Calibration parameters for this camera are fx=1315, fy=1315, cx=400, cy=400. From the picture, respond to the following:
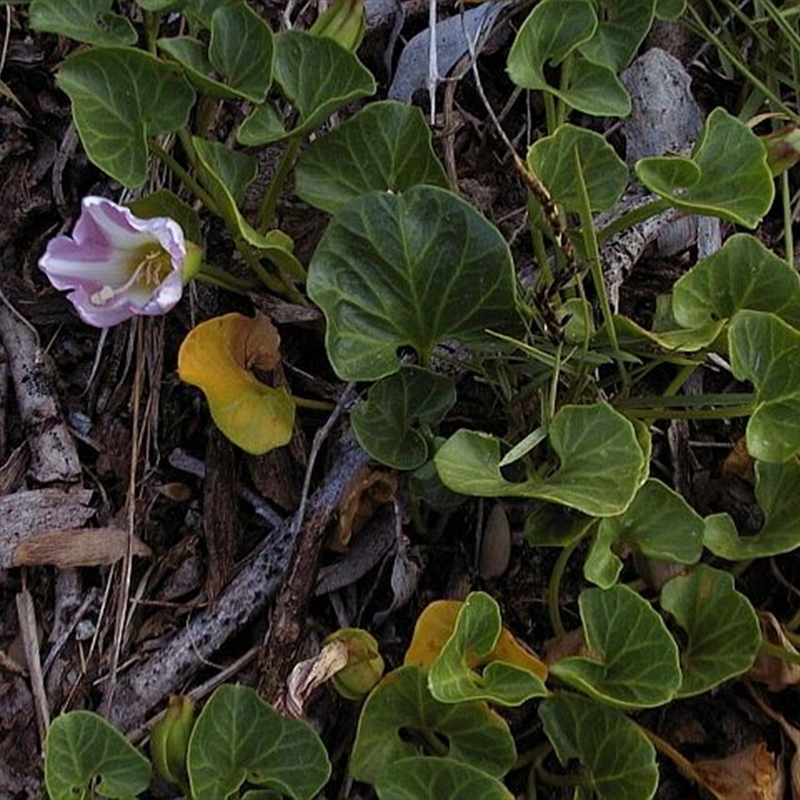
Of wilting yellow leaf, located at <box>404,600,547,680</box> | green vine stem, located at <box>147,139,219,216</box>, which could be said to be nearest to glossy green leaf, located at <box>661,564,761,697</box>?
wilting yellow leaf, located at <box>404,600,547,680</box>

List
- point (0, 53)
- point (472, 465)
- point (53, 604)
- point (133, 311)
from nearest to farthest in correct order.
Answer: point (472, 465) < point (133, 311) < point (53, 604) < point (0, 53)

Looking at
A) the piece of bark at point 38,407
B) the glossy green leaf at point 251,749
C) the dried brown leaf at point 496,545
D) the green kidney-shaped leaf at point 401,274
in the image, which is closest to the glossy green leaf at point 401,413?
the green kidney-shaped leaf at point 401,274

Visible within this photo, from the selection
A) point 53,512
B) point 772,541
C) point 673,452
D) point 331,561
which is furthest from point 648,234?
point 53,512

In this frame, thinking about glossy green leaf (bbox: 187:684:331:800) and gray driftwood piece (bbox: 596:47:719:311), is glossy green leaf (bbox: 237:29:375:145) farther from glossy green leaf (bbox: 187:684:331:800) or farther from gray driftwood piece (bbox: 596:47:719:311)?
glossy green leaf (bbox: 187:684:331:800)

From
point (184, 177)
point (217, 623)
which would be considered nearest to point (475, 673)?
point (217, 623)

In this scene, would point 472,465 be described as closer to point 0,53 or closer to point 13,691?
point 13,691

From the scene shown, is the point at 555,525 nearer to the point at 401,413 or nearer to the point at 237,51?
the point at 401,413
